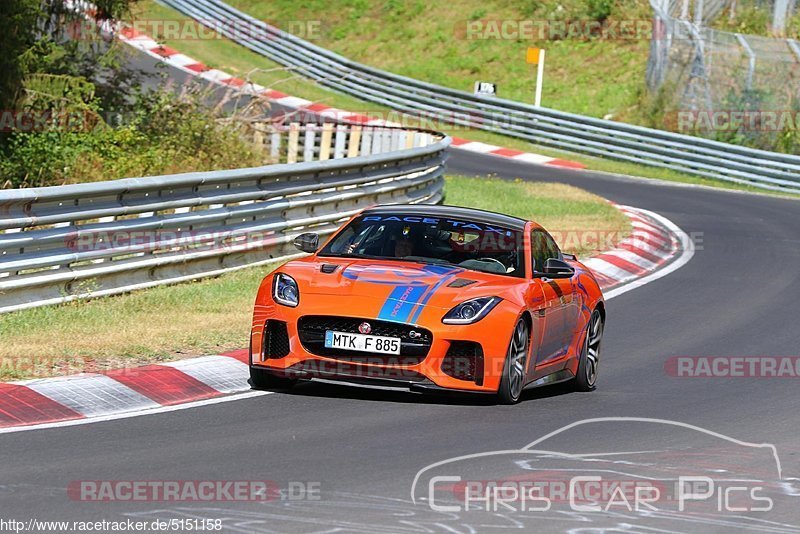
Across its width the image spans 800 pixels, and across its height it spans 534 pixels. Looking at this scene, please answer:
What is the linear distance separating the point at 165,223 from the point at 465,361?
5451 mm

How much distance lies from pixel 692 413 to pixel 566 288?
4.81ft

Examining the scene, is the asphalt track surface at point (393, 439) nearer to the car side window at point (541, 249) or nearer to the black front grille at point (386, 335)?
the black front grille at point (386, 335)

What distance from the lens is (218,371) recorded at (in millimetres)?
10328

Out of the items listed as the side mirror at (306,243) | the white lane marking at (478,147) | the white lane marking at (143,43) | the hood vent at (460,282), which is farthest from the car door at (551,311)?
the white lane marking at (143,43)

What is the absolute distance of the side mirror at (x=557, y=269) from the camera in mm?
10438

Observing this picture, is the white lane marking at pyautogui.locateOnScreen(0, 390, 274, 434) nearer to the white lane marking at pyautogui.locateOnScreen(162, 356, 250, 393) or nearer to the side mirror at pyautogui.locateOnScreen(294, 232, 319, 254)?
the white lane marking at pyautogui.locateOnScreen(162, 356, 250, 393)

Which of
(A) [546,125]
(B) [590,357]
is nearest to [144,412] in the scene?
(B) [590,357]

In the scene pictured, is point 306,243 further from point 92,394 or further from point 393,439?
point 393,439

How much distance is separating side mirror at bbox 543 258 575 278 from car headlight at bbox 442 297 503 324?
2.95 feet

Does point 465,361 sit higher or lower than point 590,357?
higher

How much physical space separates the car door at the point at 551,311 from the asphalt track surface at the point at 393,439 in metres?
0.34

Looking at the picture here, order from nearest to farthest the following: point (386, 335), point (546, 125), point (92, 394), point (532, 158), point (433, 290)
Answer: point (92, 394) → point (386, 335) → point (433, 290) → point (532, 158) → point (546, 125)

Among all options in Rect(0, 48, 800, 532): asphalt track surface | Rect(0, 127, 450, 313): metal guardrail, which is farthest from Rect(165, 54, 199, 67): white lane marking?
Rect(0, 48, 800, 532): asphalt track surface

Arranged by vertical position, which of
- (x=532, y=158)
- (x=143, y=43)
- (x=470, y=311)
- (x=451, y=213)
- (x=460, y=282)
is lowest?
(x=532, y=158)
